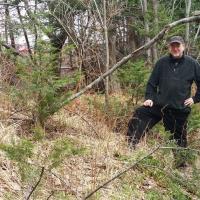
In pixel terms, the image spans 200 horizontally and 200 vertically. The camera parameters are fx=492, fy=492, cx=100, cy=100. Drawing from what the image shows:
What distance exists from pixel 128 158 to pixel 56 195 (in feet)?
3.92

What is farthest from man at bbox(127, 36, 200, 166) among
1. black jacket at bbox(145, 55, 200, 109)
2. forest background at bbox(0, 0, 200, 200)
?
forest background at bbox(0, 0, 200, 200)

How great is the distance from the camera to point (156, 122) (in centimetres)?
726

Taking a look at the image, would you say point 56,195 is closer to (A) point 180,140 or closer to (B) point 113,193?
(B) point 113,193

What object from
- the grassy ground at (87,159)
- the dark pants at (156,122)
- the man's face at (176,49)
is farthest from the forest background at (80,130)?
the man's face at (176,49)

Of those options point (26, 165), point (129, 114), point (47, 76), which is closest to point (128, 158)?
point (47, 76)

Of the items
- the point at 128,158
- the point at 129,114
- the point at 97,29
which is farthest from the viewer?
the point at 97,29

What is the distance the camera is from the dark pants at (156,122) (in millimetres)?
7023

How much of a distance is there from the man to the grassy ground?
0.96 feet

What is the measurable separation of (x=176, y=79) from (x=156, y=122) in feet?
2.53

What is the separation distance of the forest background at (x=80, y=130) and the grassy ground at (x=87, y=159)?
1 cm

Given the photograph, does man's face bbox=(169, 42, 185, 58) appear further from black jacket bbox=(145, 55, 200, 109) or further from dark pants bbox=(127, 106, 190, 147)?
dark pants bbox=(127, 106, 190, 147)

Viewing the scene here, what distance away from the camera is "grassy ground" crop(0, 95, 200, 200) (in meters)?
3.87

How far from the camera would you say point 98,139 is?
6.98 meters

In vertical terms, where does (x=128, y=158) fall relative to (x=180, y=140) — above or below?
above
